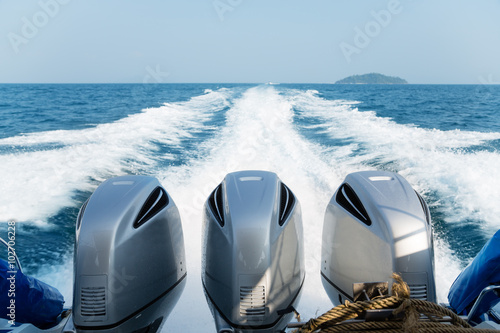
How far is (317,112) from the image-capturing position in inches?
410

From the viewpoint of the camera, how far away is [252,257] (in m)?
1.51

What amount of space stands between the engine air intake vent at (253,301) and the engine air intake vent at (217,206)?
298 mm

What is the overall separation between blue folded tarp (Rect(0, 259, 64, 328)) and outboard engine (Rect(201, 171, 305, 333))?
0.64 metres

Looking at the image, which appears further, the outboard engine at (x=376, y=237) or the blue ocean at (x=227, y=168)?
the blue ocean at (x=227, y=168)

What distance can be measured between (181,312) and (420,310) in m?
1.45

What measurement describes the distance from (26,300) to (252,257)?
0.90 meters

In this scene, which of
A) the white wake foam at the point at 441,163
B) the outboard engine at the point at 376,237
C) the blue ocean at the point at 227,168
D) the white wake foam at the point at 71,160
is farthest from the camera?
the white wake foam at the point at 71,160

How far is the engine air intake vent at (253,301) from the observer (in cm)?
148

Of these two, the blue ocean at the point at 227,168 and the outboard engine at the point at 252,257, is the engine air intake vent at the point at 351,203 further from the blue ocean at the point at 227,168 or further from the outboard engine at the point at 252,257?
the blue ocean at the point at 227,168

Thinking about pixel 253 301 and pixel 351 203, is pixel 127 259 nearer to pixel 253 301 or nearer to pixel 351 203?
pixel 253 301

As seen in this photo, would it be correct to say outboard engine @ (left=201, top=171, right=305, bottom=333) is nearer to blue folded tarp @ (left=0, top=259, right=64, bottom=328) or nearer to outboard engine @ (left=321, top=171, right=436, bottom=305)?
outboard engine @ (left=321, top=171, right=436, bottom=305)

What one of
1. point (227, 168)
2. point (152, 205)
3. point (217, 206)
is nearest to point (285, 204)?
point (217, 206)

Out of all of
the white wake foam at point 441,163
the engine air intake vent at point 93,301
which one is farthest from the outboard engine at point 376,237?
the white wake foam at point 441,163

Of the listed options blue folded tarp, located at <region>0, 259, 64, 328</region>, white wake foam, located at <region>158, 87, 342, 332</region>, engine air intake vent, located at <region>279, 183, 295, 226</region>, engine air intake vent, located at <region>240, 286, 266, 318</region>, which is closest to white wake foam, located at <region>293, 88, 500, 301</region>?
white wake foam, located at <region>158, 87, 342, 332</region>
